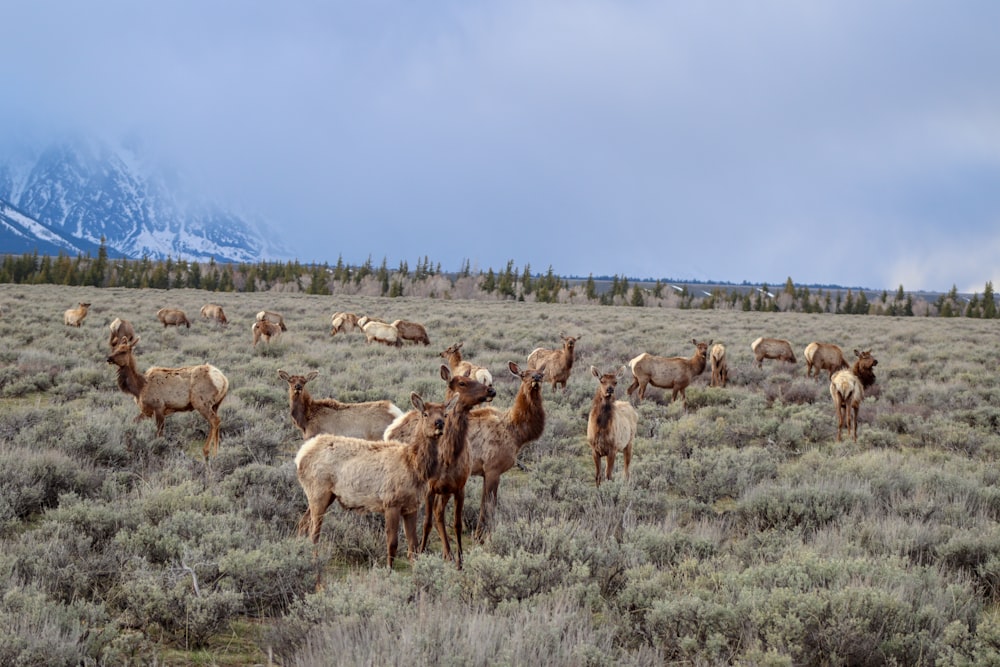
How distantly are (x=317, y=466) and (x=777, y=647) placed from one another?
4.10 m

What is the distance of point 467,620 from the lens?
3.60 metres

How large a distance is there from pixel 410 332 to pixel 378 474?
1788cm

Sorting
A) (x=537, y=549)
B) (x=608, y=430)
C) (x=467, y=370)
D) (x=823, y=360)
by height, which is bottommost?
(x=537, y=549)

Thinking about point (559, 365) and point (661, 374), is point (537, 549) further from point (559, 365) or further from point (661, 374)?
point (661, 374)

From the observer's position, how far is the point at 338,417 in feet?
29.6

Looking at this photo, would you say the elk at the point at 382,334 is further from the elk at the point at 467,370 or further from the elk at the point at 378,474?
the elk at the point at 378,474

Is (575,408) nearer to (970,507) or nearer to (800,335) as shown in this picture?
(970,507)

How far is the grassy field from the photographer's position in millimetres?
3635

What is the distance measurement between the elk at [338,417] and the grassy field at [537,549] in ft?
2.66

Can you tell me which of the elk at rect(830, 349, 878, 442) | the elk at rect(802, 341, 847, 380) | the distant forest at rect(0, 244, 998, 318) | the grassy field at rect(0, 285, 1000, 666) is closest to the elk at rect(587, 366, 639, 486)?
the grassy field at rect(0, 285, 1000, 666)

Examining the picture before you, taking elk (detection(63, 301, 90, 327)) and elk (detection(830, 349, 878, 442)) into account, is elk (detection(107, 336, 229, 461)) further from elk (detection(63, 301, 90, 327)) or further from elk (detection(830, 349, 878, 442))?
elk (detection(63, 301, 90, 327))

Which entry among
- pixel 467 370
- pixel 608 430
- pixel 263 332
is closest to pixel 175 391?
pixel 467 370

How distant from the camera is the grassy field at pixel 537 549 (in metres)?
3.63

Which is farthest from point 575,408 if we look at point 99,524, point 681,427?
point 99,524
